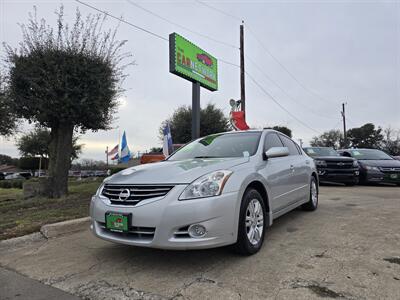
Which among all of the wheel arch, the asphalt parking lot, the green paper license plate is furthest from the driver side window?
the green paper license plate

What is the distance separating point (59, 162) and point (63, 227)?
436 cm

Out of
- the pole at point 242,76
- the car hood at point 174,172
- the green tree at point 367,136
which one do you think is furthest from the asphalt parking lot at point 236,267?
the green tree at point 367,136

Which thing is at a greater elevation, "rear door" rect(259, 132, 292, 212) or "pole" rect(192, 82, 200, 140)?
"pole" rect(192, 82, 200, 140)

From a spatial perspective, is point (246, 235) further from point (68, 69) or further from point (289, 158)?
point (68, 69)

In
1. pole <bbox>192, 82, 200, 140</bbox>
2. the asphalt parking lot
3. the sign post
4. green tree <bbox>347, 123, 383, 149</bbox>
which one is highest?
green tree <bbox>347, 123, 383, 149</bbox>

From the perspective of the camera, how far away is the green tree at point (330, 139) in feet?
229

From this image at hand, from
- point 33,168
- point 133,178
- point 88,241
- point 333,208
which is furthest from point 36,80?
point 33,168

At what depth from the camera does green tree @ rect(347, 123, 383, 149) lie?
6153 centimetres

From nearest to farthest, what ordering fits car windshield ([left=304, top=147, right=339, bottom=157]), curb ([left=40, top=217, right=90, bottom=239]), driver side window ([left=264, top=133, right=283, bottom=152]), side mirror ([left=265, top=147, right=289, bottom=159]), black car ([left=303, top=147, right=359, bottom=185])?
1. side mirror ([left=265, top=147, right=289, bottom=159])
2. driver side window ([left=264, top=133, right=283, bottom=152])
3. curb ([left=40, top=217, right=90, bottom=239])
4. black car ([left=303, top=147, right=359, bottom=185])
5. car windshield ([left=304, top=147, right=339, bottom=157])

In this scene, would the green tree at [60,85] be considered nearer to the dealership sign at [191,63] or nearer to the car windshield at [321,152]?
the dealership sign at [191,63]

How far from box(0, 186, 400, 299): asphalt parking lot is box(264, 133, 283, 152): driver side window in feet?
4.05

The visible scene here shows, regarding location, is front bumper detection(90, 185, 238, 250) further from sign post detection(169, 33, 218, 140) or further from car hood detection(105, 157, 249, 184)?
sign post detection(169, 33, 218, 140)

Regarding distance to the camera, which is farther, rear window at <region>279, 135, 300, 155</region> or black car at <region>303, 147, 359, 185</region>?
black car at <region>303, 147, 359, 185</region>

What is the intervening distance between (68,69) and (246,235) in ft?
22.8
